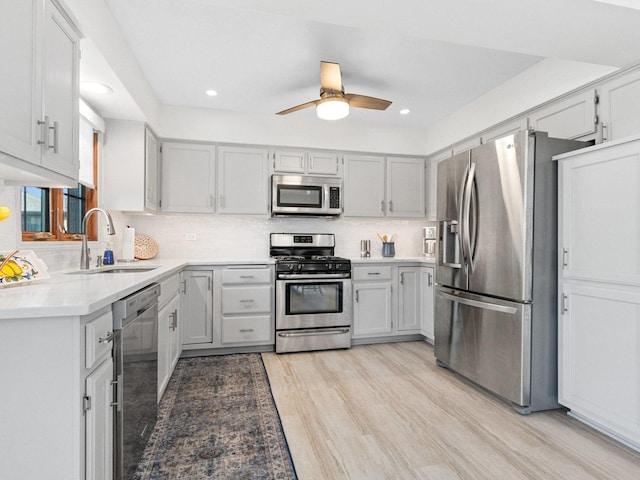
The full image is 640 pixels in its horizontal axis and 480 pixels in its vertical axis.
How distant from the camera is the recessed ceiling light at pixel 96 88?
2508 millimetres

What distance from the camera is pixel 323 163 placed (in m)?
4.18

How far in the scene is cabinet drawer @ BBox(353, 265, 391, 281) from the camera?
3939 millimetres

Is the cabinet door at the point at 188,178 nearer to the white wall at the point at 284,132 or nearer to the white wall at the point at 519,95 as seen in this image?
the white wall at the point at 284,132

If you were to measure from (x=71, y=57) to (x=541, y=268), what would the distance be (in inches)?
117

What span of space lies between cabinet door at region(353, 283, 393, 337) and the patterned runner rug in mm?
1261

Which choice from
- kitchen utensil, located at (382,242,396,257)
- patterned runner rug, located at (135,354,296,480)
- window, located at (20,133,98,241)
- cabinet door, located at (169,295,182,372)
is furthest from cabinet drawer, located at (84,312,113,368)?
kitchen utensil, located at (382,242,396,257)

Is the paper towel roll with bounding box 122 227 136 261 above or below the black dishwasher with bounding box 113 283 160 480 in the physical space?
above

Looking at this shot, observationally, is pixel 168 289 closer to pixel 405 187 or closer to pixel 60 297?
pixel 60 297

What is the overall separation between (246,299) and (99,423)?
2.39 m

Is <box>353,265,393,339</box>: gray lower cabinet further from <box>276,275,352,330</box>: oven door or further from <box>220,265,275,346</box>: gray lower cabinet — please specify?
<box>220,265,275,346</box>: gray lower cabinet

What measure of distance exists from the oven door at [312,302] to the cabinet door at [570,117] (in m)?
2.23

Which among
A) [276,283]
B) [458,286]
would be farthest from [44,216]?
[458,286]

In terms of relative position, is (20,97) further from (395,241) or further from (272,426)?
(395,241)

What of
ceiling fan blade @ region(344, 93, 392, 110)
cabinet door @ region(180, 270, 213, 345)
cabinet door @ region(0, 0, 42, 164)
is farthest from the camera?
cabinet door @ region(180, 270, 213, 345)
